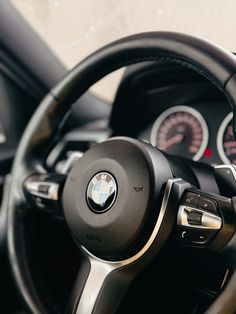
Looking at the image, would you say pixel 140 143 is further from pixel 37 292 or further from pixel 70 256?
pixel 70 256

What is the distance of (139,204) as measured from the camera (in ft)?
2.04

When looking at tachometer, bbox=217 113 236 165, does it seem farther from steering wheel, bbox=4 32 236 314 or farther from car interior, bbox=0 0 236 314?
steering wheel, bbox=4 32 236 314

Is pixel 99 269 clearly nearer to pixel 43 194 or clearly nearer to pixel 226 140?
pixel 43 194

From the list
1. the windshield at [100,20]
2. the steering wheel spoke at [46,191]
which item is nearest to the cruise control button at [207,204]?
the steering wheel spoke at [46,191]

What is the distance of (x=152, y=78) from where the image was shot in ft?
3.39

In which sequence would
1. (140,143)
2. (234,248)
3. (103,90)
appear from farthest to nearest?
(103,90)
(140,143)
(234,248)

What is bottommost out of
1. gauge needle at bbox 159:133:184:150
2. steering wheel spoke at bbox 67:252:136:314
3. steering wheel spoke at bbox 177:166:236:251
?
gauge needle at bbox 159:133:184:150

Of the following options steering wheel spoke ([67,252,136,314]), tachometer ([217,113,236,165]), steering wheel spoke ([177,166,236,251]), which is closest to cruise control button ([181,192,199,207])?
steering wheel spoke ([177,166,236,251])

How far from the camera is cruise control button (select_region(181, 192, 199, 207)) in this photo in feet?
2.01

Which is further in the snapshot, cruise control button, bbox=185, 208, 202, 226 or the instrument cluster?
the instrument cluster

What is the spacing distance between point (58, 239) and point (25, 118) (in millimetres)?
421

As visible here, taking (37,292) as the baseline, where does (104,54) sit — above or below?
above

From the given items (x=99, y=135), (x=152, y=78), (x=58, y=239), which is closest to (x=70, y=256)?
(x=58, y=239)

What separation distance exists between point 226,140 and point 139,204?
412 mm
